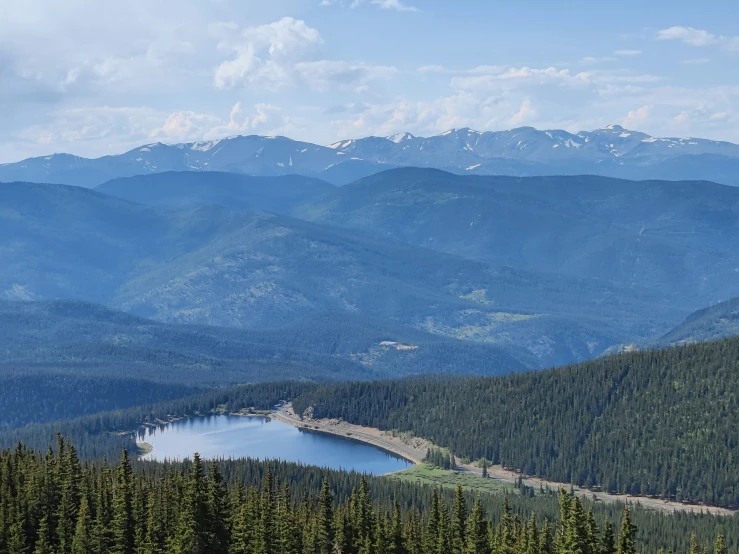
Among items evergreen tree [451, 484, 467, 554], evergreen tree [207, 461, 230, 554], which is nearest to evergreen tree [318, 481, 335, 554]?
evergreen tree [207, 461, 230, 554]

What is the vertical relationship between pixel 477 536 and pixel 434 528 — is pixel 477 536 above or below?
above

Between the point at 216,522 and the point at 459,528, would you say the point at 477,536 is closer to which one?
the point at 459,528

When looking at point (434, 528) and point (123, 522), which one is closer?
point (123, 522)

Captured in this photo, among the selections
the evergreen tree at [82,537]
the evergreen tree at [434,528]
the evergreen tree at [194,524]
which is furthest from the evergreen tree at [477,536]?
the evergreen tree at [82,537]

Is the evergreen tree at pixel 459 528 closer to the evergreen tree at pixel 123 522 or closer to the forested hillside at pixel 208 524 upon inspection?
the forested hillside at pixel 208 524

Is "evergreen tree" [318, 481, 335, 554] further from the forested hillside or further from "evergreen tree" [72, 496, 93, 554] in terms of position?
"evergreen tree" [72, 496, 93, 554]

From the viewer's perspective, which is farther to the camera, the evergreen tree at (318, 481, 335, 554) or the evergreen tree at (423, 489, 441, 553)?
the evergreen tree at (423, 489, 441, 553)

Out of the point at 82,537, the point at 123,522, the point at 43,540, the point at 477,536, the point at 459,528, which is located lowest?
the point at 43,540

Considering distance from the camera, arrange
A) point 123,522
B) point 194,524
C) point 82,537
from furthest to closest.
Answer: point 123,522
point 82,537
point 194,524

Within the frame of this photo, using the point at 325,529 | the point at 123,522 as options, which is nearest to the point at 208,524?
the point at 123,522

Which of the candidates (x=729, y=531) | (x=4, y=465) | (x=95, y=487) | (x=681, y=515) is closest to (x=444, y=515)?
(x=95, y=487)

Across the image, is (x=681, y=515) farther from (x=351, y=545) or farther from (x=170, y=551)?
(x=170, y=551)

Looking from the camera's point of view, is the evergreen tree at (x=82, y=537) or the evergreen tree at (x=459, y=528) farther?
the evergreen tree at (x=459, y=528)
